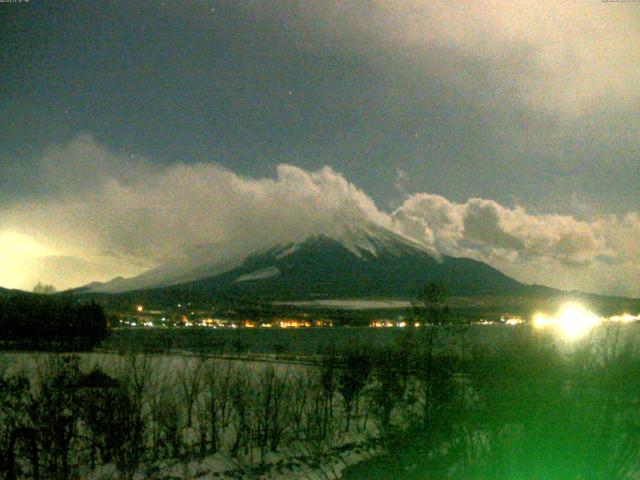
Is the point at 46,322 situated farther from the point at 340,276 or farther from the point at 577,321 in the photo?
the point at 340,276

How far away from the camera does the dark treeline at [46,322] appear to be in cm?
4981

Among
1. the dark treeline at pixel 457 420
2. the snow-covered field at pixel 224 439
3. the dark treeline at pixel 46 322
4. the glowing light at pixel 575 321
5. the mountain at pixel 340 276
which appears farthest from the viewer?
the mountain at pixel 340 276

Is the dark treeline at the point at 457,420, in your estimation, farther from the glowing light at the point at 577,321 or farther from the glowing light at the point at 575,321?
the glowing light at the point at 577,321

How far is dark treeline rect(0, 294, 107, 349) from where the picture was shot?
4981 cm

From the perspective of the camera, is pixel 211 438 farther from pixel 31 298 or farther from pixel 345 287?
pixel 345 287

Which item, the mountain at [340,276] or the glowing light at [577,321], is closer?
the glowing light at [577,321]

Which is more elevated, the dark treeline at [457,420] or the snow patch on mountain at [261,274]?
the snow patch on mountain at [261,274]

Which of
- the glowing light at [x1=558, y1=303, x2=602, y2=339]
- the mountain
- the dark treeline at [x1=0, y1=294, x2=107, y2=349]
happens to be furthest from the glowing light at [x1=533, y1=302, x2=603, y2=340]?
the mountain

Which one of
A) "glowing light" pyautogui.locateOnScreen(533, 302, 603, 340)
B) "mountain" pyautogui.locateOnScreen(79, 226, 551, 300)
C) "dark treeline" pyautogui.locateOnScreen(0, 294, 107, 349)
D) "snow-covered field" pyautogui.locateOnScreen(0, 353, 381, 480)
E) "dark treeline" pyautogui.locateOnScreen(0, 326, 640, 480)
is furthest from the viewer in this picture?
"mountain" pyautogui.locateOnScreen(79, 226, 551, 300)

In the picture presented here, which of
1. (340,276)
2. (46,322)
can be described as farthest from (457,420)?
(340,276)

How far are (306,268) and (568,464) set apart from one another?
173 metres

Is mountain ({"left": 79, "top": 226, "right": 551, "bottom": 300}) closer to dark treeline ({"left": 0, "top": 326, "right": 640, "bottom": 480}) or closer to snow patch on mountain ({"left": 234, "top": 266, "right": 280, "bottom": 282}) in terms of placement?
snow patch on mountain ({"left": 234, "top": 266, "right": 280, "bottom": 282})

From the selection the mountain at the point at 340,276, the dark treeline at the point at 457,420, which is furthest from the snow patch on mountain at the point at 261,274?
the dark treeline at the point at 457,420

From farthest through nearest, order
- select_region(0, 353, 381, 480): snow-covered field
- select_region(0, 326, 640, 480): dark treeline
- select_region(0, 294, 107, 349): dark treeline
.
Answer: select_region(0, 294, 107, 349): dark treeline < select_region(0, 353, 381, 480): snow-covered field < select_region(0, 326, 640, 480): dark treeline
